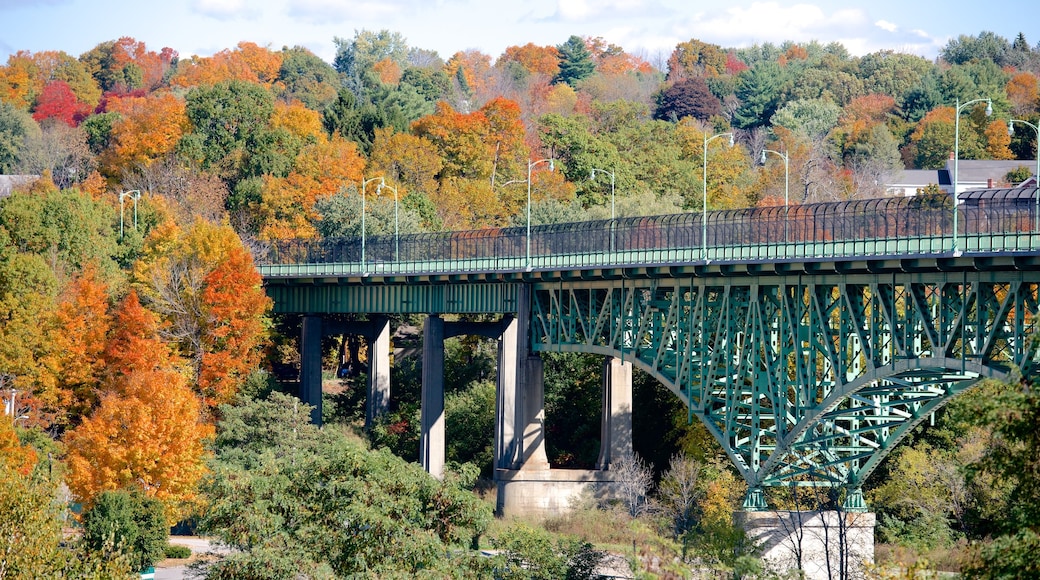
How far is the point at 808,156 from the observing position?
139 m

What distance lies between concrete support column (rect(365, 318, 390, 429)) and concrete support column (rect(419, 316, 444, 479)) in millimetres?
6651

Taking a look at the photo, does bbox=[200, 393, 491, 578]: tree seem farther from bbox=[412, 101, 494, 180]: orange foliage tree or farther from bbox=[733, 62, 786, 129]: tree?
bbox=[733, 62, 786, 129]: tree

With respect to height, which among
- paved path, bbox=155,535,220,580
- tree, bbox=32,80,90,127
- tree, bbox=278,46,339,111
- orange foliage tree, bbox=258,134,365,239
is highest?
tree, bbox=278,46,339,111

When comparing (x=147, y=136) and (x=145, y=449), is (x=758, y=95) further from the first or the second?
(x=145, y=449)

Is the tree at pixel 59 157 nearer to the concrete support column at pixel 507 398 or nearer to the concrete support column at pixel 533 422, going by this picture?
the concrete support column at pixel 507 398

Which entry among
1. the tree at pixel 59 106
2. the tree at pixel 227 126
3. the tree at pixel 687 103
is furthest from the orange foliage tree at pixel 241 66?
the tree at pixel 227 126

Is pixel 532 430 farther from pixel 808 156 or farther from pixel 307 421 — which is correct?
pixel 808 156

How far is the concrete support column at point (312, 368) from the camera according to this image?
88.0m

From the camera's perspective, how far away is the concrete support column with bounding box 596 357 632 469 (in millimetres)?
76125

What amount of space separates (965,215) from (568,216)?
46.4m

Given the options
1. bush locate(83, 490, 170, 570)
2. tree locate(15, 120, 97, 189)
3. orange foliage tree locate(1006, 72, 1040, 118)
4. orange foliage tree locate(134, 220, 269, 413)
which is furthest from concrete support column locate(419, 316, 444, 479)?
orange foliage tree locate(1006, 72, 1040, 118)

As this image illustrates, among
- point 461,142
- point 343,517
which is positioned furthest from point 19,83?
point 343,517

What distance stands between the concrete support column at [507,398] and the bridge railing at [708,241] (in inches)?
133

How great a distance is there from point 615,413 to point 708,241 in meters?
14.8
